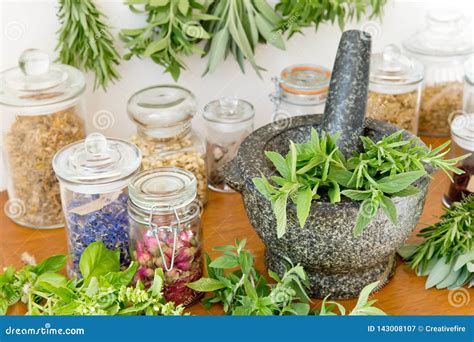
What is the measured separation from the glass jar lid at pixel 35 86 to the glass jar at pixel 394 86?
54cm

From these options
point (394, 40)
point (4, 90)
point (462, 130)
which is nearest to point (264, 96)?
point (394, 40)

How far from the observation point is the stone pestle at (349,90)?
111 centimetres

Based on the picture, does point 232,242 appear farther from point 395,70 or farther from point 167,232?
point 395,70

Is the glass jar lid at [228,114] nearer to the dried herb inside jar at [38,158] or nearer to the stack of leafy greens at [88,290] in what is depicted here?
the dried herb inside jar at [38,158]

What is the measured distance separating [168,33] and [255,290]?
0.52m

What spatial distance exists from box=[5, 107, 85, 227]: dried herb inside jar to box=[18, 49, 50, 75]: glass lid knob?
0.24 ft

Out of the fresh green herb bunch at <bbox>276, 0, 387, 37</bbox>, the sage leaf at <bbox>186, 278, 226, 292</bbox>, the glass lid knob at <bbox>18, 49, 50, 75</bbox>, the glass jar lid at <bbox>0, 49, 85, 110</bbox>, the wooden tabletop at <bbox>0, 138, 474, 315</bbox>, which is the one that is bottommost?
the wooden tabletop at <bbox>0, 138, 474, 315</bbox>

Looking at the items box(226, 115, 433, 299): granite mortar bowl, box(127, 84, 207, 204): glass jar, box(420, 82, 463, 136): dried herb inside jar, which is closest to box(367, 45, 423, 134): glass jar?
box(420, 82, 463, 136): dried herb inside jar

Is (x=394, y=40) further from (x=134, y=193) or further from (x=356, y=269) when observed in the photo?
(x=134, y=193)

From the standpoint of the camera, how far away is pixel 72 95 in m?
1.29

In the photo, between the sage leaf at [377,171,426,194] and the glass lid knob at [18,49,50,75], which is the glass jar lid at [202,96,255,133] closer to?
the glass lid knob at [18,49,50,75]

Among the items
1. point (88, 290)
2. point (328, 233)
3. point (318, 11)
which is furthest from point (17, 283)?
point (318, 11)

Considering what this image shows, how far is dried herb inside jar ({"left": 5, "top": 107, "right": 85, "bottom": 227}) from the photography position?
4.21 feet

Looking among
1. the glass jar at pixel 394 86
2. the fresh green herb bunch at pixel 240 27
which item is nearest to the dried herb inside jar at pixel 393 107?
the glass jar at pixel 394 86
